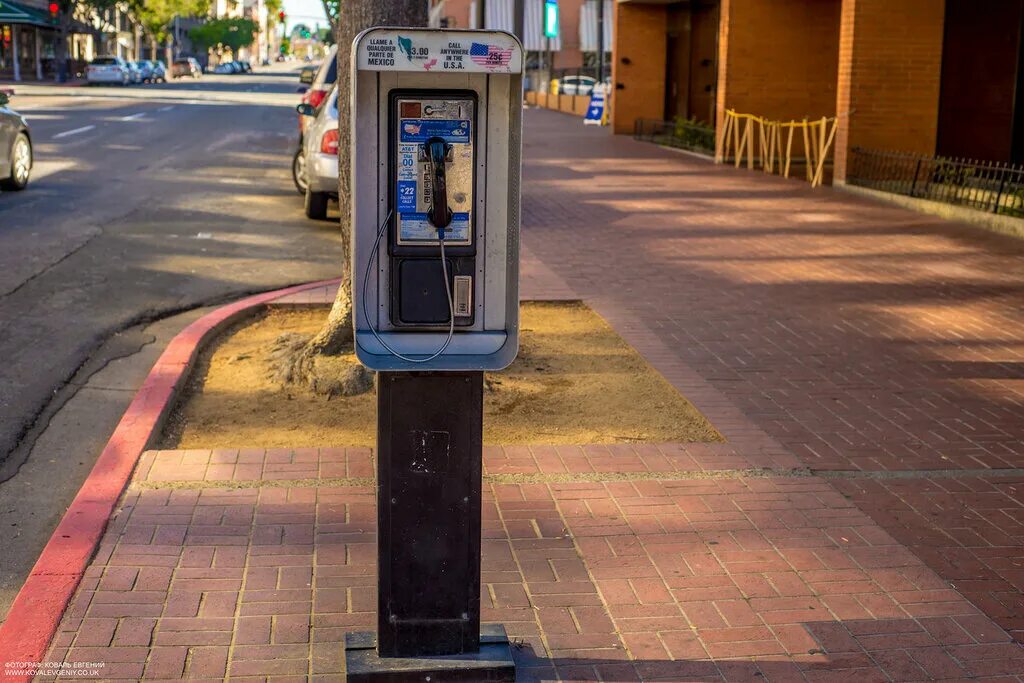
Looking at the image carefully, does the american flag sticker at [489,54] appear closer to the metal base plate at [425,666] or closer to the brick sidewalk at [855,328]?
the metal base plate at [425,666]

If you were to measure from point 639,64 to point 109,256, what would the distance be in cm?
2417

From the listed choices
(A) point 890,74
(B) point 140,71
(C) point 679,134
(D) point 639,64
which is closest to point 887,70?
(A) point 890,74

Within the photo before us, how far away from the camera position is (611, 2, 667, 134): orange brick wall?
34.2 m

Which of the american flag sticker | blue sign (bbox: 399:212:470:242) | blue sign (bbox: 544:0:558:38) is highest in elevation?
blue sign (bbox: 544:0:558:38)

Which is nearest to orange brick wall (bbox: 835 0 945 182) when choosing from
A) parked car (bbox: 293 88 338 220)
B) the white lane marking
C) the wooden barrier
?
the wooden barrier

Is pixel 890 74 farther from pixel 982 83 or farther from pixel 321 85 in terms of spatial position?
pixel 321 85

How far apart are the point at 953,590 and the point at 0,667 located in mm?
3469

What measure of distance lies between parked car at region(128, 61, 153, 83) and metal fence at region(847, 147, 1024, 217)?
62.7 m

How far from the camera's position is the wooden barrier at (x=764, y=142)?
2253 cm

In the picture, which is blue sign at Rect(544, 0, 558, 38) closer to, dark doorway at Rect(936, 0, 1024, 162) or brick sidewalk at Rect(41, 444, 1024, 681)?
brick sidewalk at Rect(41, 444, 1024, 681)

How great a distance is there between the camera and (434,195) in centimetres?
376

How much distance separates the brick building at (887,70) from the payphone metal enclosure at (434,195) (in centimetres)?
1649

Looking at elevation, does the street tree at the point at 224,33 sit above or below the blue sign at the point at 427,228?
above

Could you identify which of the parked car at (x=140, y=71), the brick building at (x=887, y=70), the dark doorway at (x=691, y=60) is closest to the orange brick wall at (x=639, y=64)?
the dark doorway at (x=691, y=60)
